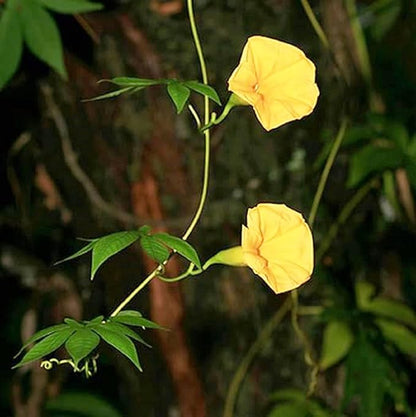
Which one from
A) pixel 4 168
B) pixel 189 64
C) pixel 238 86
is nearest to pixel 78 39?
pixel 189 64

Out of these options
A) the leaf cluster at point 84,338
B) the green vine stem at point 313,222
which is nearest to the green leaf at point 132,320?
the leaf cluster at point 84,338

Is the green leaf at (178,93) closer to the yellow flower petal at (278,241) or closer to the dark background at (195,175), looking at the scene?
the yellow flower petal at (278,241)

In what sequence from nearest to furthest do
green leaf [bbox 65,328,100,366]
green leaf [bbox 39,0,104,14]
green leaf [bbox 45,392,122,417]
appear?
green leaf [bbox 65,328,100,366], green leaf [bbox 39,0,104,14], green leaf [bbox 45,392,122,417]

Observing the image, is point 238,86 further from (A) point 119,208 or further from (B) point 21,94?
(B) point 21,94

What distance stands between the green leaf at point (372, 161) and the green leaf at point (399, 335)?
0.19 metres

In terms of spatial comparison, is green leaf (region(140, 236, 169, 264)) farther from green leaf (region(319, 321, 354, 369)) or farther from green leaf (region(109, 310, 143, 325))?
green leaf (region(319, 321, 354, 369))

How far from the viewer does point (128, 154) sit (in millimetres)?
1201

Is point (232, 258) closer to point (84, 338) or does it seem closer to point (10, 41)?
point (84, 338)

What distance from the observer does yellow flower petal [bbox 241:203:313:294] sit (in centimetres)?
71

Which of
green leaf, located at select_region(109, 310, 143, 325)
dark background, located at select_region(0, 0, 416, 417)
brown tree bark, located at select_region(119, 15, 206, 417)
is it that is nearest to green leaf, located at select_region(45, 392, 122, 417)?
dark background, located at select_region(0, 0, 416, 417)

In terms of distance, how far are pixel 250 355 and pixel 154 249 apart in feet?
1.77

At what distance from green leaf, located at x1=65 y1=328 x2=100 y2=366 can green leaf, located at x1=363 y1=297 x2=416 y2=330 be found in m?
0.69

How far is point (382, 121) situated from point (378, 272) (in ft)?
0.78

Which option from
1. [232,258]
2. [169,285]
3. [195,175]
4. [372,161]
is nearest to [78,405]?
[169,285]
